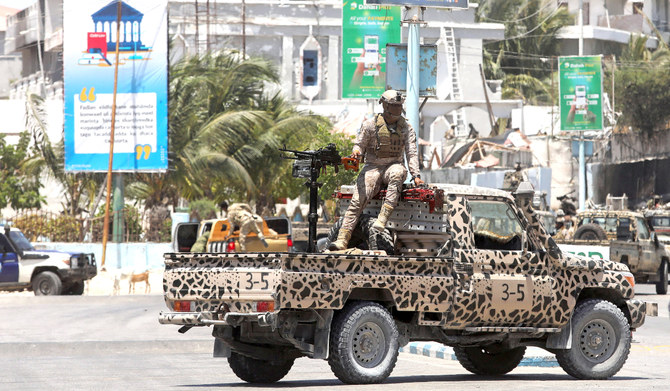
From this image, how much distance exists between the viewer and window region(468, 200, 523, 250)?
12.0m

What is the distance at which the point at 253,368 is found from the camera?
39.6 feet

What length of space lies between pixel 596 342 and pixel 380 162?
2895 mm

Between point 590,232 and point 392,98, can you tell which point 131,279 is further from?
point 392,98

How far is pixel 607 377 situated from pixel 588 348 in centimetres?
35

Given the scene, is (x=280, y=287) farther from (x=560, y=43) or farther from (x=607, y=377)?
(x=560, y=43)

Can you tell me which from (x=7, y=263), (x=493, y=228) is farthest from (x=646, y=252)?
(x=493, y=228)

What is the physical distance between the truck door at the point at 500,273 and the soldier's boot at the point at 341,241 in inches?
46.3

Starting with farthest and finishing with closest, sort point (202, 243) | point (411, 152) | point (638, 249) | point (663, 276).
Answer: point (663, 276) < point (638, 249) < point (202, 243) < point (411, 152)

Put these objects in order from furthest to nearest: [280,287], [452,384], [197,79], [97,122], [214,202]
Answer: [214,202], [197,79], [97,122], [452,384], [280,287]

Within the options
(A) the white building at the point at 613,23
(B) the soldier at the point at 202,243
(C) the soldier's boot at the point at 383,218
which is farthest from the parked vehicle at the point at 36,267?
(A) the white building at the point at 613,23

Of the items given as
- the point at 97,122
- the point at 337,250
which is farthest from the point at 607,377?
the point at 97,122

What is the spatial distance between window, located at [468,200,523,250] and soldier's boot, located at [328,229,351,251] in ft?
4.17

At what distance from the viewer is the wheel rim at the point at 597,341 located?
12375 mm

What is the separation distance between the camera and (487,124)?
211 ft
